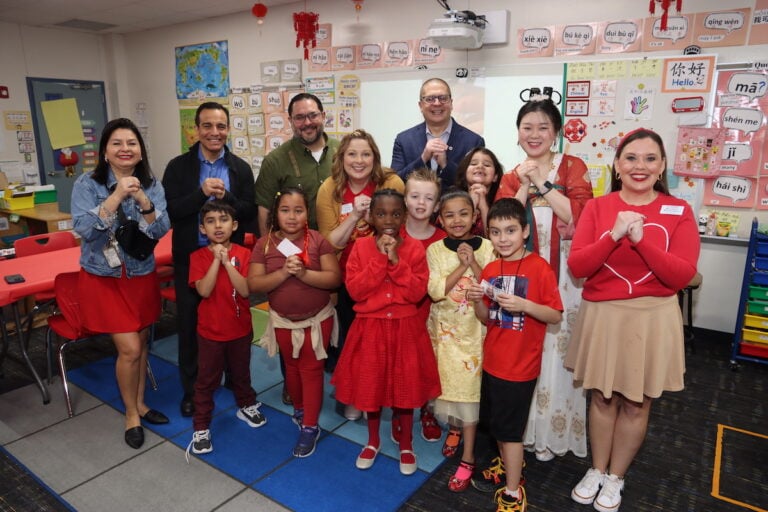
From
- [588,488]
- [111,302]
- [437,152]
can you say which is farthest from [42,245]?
[588,488]

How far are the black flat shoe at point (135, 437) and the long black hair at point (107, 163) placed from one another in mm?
1206

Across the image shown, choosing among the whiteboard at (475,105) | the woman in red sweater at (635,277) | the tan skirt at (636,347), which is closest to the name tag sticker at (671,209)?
the woman in red sweater at (635,277)

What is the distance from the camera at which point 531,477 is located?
→ 2236 millimetres

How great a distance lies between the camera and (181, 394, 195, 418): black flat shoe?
8.93ft

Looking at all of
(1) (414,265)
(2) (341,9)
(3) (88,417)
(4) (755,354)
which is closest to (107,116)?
(2) (341,9)

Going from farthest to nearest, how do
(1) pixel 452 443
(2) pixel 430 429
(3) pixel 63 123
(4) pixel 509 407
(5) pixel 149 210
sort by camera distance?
1. (3) pixel 63 123
2. (2) pixel 430 429
3. (1) pixel 452 443
4. (5) pixel 149 210
5. (4) pixel 509 407

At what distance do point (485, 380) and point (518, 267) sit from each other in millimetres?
472

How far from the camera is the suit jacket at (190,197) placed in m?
2.44

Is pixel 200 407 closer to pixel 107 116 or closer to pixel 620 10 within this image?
pixel 620 10

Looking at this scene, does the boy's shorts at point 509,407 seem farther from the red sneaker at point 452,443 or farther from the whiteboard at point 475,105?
the whiteboard at point 475,105

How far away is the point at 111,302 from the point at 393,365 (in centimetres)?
137

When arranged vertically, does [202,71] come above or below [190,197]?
above

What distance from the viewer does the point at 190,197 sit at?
243 cm

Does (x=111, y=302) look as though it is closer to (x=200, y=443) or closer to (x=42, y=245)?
(x=200, y=443)
